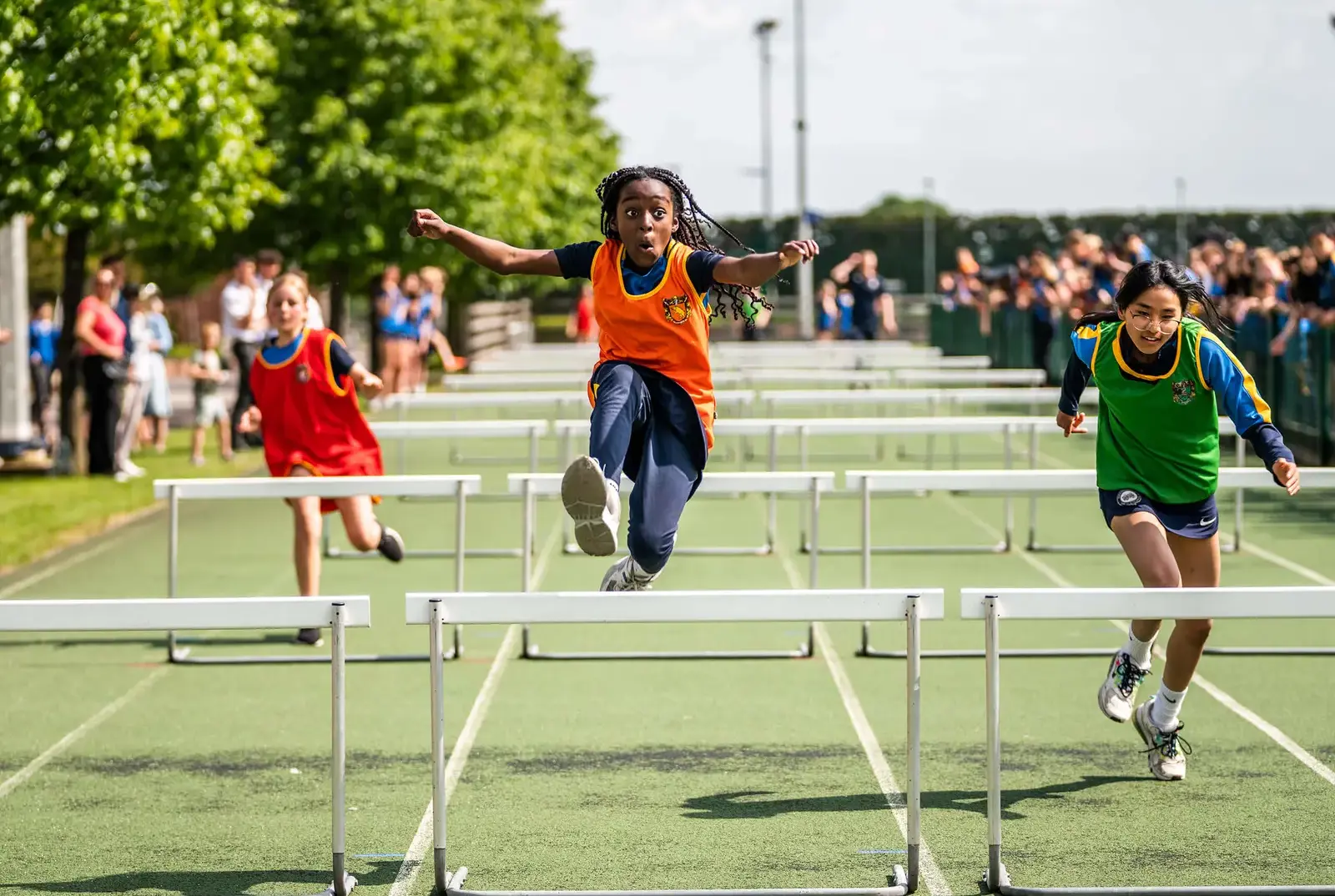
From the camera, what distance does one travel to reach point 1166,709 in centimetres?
727

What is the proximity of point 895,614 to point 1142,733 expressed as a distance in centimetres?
192

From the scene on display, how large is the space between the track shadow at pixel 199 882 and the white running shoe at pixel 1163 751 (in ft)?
9.31

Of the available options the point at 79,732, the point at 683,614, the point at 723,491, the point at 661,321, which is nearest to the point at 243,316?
the point at 723,491

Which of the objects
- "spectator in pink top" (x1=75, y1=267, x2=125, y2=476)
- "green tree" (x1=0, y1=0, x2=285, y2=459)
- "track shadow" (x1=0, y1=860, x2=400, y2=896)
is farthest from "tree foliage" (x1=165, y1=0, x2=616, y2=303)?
"track shadow" (x1=0, y1=860, x2=400, y2=896)

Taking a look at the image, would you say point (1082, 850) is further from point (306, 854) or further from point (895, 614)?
point (306, 854)

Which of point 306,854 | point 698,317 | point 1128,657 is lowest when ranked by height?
point 306,854

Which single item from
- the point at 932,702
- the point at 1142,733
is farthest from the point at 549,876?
the point at 932,702

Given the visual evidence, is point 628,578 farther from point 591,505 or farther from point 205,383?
point 205,383

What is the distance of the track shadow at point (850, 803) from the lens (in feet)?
23.0

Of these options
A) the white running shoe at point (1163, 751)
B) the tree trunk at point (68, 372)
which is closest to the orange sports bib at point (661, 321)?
the white running shoe at point (1163, 751)

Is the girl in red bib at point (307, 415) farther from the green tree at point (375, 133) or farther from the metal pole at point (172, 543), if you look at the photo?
the green tree at point (375, 133)

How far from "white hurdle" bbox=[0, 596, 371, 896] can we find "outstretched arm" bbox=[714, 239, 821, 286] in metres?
1.61

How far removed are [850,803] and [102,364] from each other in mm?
13534

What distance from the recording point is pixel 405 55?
3247cm
